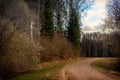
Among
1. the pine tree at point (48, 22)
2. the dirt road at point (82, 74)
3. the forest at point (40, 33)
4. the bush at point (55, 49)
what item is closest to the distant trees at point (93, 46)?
the forest at point (40, 33)

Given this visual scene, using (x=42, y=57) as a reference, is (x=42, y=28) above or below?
above

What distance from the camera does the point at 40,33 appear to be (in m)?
37.3

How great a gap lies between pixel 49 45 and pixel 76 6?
16353 mm

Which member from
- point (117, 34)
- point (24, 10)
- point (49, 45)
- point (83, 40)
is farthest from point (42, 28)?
point (83, 40)

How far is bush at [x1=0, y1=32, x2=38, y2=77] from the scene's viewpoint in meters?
24.7

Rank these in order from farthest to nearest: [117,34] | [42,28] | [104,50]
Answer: [104,50] → [42,28] → [117,34]

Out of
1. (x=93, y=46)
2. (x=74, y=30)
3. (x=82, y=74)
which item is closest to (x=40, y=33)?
(x=74, y=30)

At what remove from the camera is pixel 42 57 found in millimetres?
34469

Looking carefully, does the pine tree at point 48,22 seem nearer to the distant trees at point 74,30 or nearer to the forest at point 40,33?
the forest at point 40,33

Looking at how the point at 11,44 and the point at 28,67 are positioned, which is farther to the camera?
the point at 28,67

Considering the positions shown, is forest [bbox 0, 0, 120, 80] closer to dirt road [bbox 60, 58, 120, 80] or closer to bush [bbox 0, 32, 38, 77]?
bush [bbox 0, 32, 38, 77]

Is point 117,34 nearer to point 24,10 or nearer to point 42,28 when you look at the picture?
point 24,10

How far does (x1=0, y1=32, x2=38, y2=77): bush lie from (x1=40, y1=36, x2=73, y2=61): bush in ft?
20.8

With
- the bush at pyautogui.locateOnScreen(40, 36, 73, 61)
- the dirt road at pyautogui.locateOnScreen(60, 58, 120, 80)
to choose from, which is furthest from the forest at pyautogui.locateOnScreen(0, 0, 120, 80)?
the dirt road at pyautogui.locateOnScreen(60, 58, 120, 80)
